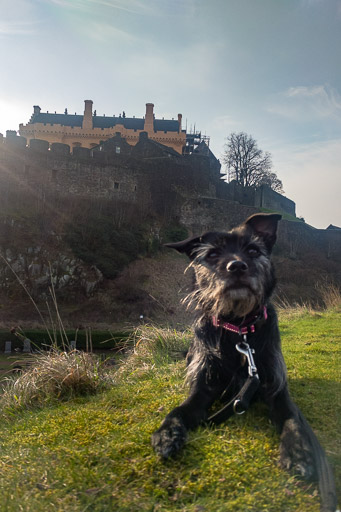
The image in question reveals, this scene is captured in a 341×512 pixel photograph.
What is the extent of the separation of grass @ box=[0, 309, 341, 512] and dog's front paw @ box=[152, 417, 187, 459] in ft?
0.16

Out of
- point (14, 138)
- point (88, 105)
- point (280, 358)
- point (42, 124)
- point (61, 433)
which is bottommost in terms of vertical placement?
point (61, 433)

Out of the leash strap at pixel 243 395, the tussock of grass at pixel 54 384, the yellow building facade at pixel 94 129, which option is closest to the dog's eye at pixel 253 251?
the leash strap at pixel 243 395

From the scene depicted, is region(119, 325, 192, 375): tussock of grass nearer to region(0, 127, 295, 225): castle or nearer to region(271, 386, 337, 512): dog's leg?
region(271, 386, 337, 512): dog's leg

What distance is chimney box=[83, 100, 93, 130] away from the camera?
147ft

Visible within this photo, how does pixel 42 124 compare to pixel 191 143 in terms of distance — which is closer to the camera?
pixel 42 124

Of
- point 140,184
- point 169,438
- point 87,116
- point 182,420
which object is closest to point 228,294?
point 182,420

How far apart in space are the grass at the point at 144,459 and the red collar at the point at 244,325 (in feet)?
1.83

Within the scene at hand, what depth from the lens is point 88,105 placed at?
4550cm

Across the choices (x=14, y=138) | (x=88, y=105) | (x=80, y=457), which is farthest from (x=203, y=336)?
(x=88, y=105)

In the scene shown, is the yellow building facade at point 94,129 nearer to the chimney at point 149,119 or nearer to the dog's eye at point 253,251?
the chimney at point 149,119

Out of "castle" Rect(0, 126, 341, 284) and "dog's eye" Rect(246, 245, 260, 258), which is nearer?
"dog's eye" Rect(246, 245, 260, 258)

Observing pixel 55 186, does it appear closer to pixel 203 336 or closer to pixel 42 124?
pixel 42 124

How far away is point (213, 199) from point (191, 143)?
57.6 ft

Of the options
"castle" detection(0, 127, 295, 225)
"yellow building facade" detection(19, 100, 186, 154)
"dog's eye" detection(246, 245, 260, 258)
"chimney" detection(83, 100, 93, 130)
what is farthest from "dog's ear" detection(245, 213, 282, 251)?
"chimney" detection(83, 100, 93, 130)
